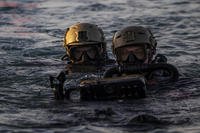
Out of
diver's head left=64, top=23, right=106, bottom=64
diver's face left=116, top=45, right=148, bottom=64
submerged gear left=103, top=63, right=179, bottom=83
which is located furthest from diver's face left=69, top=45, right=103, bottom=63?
submerged gear left=103, top=63, right=179, bottom=83

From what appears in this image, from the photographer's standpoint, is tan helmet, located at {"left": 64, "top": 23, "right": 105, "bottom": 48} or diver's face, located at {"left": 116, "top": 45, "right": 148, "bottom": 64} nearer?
diver's face, located at {"left": 116, "top": 45, "right": 148, "bottom": 64}

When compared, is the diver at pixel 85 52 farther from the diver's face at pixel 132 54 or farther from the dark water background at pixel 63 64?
the diver's face at pixel 132 54

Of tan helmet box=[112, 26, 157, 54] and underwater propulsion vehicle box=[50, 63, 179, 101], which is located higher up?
tan helmet box=[112, 26, 157, 54]

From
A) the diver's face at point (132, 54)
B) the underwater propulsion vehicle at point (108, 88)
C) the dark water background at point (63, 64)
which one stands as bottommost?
the dark water background at point (63, 64)

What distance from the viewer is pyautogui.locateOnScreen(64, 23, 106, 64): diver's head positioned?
1578 cm

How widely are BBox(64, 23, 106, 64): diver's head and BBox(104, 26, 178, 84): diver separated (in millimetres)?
1265

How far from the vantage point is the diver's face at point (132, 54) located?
1419cm

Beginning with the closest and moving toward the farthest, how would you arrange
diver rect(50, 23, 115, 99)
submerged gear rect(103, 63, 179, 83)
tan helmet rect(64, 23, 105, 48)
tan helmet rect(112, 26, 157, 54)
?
submerged gear rect(103, 63, 179, 83) → tan helmet rect(112, 26, 157, 54) → diver rect(50, 23, 115, 99) → tan helmet rect(64, 23, 105, 48)

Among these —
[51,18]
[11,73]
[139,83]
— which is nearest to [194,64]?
[11,73]

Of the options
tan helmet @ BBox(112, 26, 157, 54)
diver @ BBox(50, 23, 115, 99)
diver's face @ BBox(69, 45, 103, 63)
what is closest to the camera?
tan helmet @ BBox(112, 26, 157, 54)

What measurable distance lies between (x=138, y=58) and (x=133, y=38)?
1.60 feet

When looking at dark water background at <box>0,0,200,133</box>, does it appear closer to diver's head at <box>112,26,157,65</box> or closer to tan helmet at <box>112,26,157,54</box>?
diver's head at <box>112,26,157,65</box>

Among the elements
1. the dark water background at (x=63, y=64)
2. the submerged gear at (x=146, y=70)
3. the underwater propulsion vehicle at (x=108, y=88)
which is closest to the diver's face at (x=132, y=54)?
the submerged gear at (x=146, y=70)

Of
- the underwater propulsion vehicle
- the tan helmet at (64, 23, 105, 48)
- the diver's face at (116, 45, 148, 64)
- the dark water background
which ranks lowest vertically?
the dark water background
